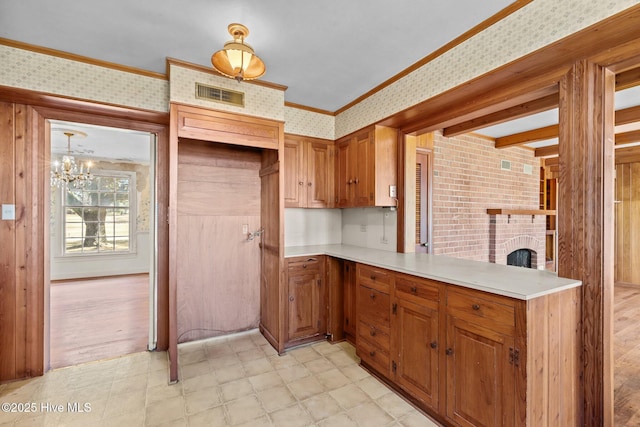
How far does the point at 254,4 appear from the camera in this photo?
5.59 feet

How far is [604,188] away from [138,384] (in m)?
3.44

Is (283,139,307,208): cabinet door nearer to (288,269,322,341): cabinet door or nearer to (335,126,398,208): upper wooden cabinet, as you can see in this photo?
(335,126,398,208): upper wooden cabinet

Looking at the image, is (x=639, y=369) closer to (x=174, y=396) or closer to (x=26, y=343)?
(x=174, y=396)

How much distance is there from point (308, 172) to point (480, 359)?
241 cm

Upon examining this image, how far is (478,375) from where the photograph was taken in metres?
1.61

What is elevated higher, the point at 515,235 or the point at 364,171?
the point at 364,171

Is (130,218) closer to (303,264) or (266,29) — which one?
(303,264)

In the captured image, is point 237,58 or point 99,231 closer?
point 237,58

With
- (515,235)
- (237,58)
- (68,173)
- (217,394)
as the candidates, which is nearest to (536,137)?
(515,235)

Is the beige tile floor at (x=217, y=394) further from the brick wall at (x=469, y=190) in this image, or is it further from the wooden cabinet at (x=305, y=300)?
the brick wall at (x=469, y=190)

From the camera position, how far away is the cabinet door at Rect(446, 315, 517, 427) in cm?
148

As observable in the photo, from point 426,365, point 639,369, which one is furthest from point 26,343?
point 639,369

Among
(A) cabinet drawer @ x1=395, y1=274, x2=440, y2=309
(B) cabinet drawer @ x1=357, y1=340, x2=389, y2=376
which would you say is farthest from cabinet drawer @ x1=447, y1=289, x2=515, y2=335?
(B) cabinet drawer @ x1=357, y1=340, x2=389, y2=376

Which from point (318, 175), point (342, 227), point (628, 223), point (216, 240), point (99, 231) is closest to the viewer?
point (216, 240)
